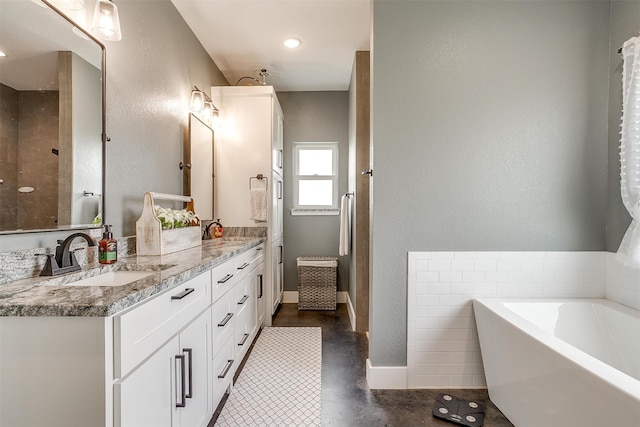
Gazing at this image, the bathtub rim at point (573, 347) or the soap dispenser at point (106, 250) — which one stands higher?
the soap dispenser at point (106, 250)

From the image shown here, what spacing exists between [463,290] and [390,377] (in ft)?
2.36

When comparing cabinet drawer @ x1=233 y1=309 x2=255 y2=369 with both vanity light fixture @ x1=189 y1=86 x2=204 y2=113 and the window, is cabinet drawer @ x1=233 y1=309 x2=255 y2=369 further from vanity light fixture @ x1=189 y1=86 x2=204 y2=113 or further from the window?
the window

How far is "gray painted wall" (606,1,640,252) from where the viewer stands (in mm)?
1840

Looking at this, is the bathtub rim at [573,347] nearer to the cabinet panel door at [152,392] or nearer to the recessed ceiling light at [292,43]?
the cabinet panel door at [152,392]

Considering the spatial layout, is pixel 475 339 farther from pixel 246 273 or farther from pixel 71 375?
pixel 71 375

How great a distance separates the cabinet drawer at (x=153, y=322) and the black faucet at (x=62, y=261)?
459 millimetres

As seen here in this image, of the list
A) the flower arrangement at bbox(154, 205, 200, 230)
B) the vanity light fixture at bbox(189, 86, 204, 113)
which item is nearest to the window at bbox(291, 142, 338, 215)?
the vanity light fixture at bbox(189, 86, 204, 113)

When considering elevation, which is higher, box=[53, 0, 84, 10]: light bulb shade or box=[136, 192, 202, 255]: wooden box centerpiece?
box=[53, 0, 84, 10]: light bulb shade

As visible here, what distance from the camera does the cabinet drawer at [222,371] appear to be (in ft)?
5.36

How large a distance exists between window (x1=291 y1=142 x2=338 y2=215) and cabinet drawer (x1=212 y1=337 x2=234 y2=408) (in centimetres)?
228

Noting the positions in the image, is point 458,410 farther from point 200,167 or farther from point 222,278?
point 200,167

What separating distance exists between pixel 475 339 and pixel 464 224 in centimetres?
73

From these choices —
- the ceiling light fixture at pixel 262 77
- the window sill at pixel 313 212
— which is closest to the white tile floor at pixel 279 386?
the window sill at pixel 313 212

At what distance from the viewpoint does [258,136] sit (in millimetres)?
3082
